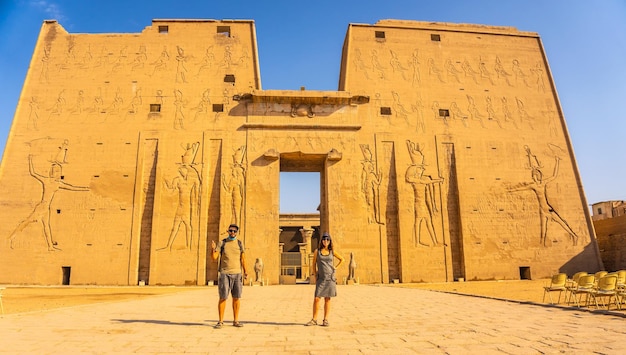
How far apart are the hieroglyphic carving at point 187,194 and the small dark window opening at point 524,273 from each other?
15268 millimetres

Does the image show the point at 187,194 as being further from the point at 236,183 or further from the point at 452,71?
the point at 452,71

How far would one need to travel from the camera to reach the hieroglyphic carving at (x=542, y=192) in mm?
19156

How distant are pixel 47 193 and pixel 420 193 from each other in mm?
17086

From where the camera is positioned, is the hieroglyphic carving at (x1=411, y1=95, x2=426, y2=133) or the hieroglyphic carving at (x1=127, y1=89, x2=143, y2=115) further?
the hieroglyphic carving at (x1=411, y1=95, x2=426, y2=133)

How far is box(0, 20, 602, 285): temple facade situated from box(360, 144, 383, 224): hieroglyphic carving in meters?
0.07

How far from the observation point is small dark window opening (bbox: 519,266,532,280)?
18.5 meters

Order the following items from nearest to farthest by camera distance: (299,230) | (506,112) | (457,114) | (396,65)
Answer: (457,114), (396,65), (506,112), (299,230)

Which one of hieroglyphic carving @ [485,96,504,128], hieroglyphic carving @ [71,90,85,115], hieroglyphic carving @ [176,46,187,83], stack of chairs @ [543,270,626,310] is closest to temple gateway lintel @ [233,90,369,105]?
hieroglyphic carving @ [176,46,187,83]

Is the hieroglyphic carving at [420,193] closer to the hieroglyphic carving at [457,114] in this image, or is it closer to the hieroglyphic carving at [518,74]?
the hieroglyphic carving at [457,114]

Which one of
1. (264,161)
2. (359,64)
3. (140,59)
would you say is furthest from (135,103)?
(359,64)

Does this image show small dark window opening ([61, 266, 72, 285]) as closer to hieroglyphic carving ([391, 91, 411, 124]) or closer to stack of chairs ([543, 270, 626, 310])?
hieroglyphic carving ([391, 91, 411, 124])

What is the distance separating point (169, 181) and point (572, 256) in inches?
765

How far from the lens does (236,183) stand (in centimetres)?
1809

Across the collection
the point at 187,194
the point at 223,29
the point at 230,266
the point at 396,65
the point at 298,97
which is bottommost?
the point at 230,266
